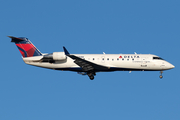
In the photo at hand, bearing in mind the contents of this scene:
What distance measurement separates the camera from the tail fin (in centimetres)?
3941

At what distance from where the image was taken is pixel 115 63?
3900 centimetres

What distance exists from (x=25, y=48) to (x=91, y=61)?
8.23m

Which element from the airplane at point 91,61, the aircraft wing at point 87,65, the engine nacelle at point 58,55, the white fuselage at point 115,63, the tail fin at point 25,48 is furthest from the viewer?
the tail fin at point 25,48

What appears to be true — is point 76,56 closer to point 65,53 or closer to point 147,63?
point 65,53

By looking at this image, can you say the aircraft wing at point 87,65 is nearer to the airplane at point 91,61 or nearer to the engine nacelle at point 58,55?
the airplane at point 91,61

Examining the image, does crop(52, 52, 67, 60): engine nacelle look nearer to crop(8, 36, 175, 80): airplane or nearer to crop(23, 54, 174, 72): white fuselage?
crop(8, 36, 175, 80): airplane

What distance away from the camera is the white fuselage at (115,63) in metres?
39.0

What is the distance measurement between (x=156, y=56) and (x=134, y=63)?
3.10 meters

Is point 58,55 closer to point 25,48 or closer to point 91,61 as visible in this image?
point 91,61

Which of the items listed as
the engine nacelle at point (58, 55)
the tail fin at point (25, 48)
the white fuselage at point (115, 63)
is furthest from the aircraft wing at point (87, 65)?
the tail fin at point (25, 48)

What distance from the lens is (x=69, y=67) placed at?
39.1 metres

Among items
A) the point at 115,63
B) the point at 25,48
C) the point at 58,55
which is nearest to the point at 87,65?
the point at 115,63

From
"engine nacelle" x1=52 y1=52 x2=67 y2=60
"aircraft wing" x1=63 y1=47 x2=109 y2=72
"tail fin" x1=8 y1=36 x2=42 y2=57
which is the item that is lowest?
"aircraft wing" x1=63 y1=47 x2=109 y2=72

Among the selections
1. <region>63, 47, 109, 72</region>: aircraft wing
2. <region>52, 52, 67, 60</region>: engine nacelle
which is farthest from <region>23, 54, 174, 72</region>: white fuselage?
<region>52, 52, 67, 60</region>: engine nacelle
